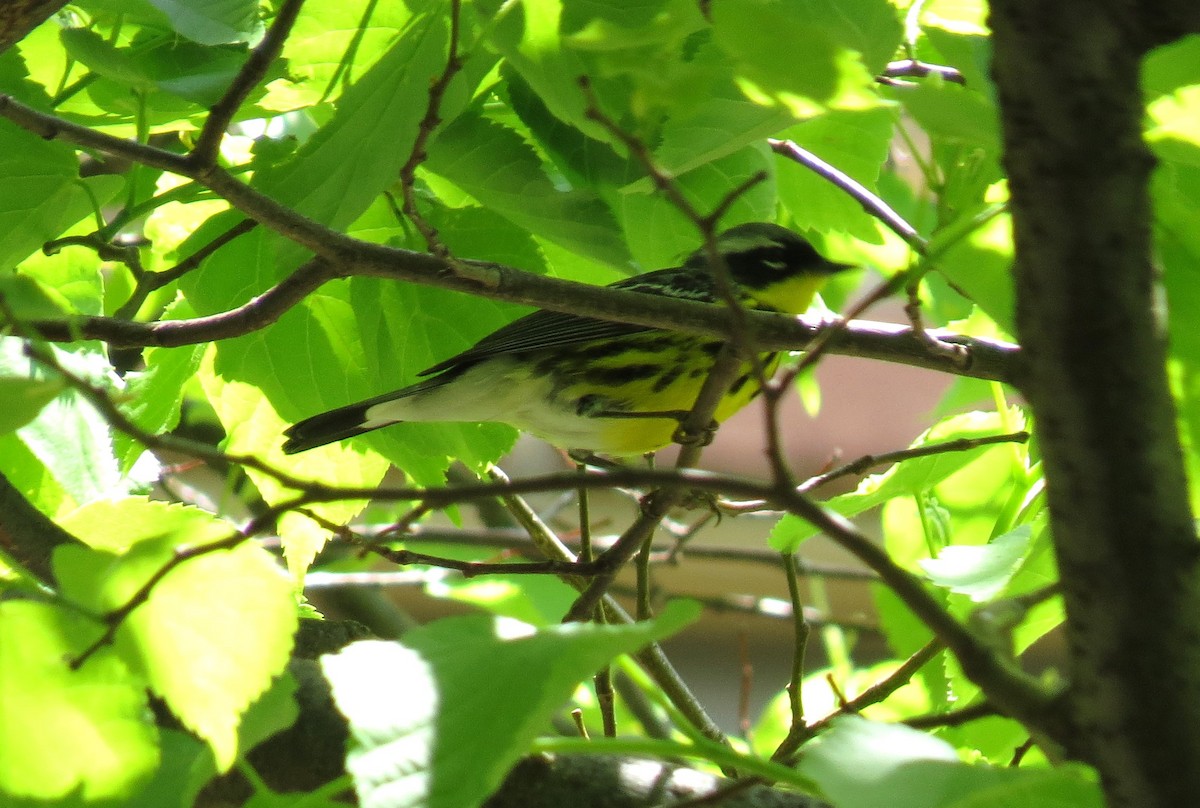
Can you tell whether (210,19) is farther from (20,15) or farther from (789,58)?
(789,58)

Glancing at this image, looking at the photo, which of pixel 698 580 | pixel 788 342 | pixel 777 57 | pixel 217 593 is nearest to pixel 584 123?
pixel 788 342

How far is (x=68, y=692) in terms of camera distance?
0.65 metres

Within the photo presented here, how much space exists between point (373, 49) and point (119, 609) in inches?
31.4

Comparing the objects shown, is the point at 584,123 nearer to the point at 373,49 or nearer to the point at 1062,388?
the point at 373,49

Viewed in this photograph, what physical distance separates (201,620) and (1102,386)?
50cm

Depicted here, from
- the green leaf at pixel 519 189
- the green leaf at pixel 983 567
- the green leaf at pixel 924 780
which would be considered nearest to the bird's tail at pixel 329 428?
the green leaf at pixel 519 189

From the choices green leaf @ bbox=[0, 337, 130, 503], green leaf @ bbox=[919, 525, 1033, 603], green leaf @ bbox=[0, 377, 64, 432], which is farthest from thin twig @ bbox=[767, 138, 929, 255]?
green leaf @ bbox=[0, 377, 64, 432]

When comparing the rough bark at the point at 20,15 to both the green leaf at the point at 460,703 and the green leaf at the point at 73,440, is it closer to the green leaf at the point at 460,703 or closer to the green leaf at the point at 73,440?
the green leaf at the point at 73,440

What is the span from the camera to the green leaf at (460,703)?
0.58m

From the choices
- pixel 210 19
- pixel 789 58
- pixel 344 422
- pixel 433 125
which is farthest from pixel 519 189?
pixel 789 58

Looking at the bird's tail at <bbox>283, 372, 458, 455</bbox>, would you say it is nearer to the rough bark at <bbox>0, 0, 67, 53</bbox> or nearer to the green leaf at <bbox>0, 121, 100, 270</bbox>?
the green leaf at <bbox>0, 121, 100, 270</bbox>

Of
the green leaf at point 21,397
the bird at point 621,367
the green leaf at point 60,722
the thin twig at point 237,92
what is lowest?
the bird at point 621,367

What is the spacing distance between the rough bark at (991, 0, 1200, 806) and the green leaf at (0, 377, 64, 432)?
1.60ft

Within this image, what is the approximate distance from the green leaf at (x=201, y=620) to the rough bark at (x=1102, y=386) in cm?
43
